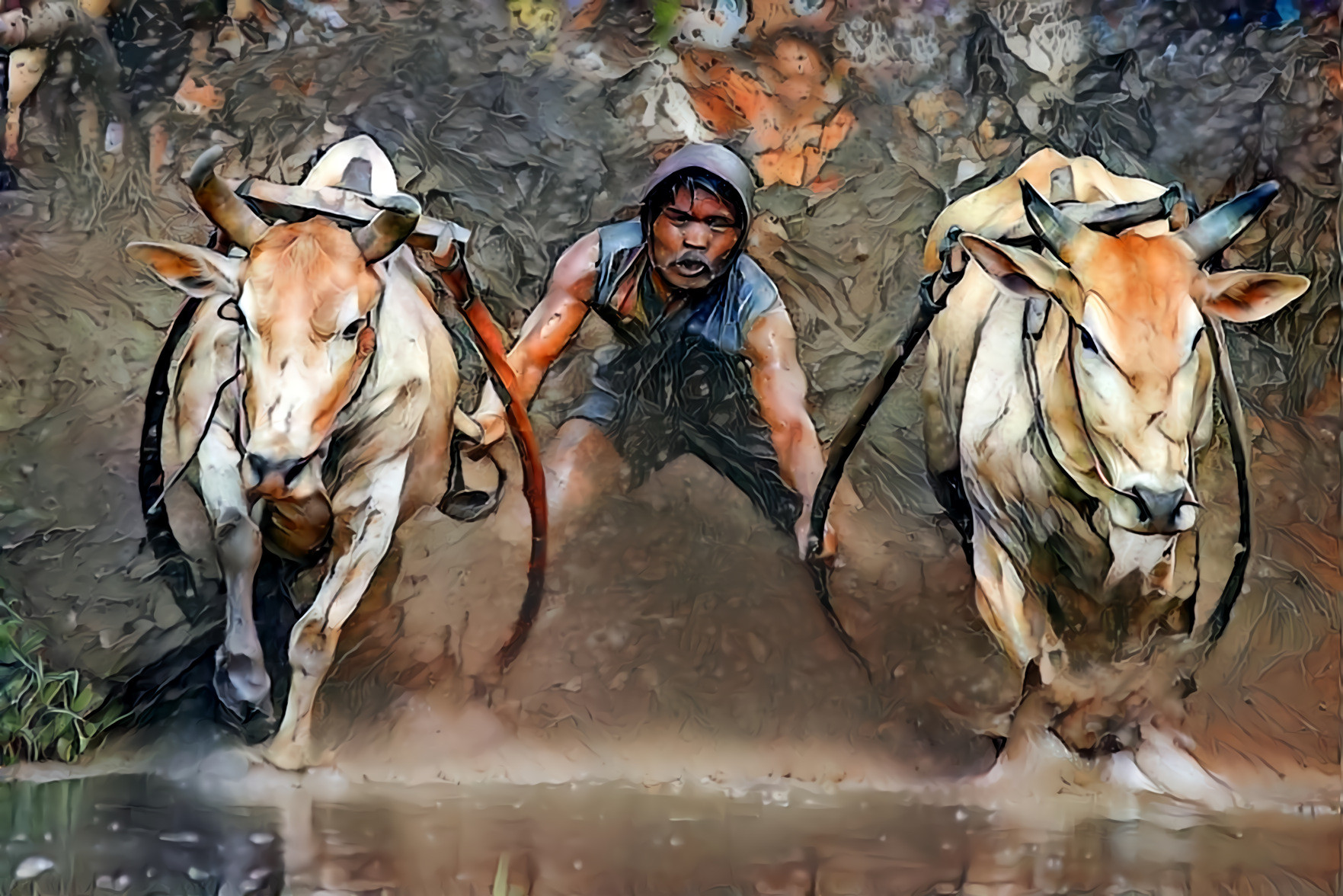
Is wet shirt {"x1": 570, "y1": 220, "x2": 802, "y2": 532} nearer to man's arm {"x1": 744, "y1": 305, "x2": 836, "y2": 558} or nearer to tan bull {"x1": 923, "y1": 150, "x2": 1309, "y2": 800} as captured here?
man's arm {"x1": 744, "y1": 305, "x2": 836, "y2": 558}

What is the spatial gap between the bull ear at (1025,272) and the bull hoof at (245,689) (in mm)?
2026

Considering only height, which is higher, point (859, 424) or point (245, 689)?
point (859, 424)

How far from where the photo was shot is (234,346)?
3467mm

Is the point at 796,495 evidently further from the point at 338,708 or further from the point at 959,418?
the point at 338,708

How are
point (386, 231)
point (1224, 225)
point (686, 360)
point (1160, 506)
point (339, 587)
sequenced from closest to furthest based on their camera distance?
1. point (1160, 506)
2. point (1224, 225)
3. point (386, 231)
4. point (339, 587)
5. point (686, 360)

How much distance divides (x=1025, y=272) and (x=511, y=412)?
4.38ft

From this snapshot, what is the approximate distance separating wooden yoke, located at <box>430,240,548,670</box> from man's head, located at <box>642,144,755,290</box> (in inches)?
18.7

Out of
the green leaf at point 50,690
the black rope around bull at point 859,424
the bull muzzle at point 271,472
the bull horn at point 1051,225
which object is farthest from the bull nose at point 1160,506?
the green leaf at point 50,690

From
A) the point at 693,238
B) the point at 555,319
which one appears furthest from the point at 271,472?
the point at 693,238

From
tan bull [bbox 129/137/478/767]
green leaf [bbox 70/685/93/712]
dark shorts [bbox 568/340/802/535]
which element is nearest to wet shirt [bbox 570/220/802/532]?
dark shorts [bbox 568/340/802/535]

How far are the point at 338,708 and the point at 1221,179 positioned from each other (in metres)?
2.66

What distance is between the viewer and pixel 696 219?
360 centimetres

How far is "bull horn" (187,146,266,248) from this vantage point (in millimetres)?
3266

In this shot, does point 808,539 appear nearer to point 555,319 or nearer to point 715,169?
point 555,319
